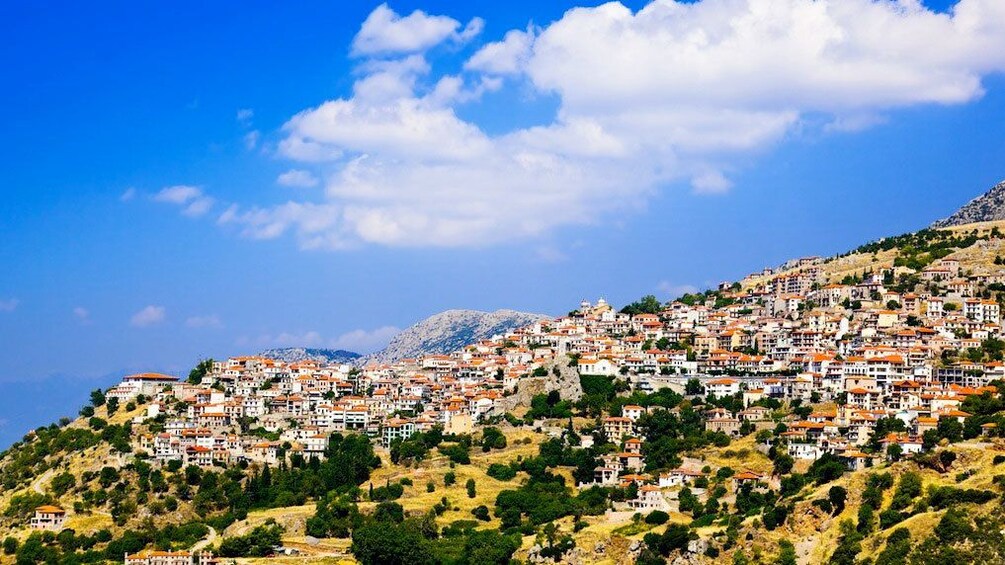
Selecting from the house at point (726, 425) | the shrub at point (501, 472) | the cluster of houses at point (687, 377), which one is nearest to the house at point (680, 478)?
the cluster of houses at point (687, 377)

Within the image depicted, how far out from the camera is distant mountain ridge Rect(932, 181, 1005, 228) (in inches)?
5891

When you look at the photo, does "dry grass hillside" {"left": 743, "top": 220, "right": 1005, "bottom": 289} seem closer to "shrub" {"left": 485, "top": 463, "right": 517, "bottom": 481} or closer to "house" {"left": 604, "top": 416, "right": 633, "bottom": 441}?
"house" {"left": 604, "top": 416, "right": 633, "bottom": 441}

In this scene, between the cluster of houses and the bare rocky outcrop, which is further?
the bare rocky outcrop

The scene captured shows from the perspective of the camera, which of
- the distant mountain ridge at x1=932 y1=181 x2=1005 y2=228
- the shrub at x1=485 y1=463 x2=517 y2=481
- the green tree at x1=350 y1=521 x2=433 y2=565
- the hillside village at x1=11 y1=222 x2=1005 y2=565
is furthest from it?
the distant mountain ridge at x1=932 y1=181 x2=1005 y2=228

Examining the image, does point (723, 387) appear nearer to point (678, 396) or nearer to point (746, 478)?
point (678, 396)

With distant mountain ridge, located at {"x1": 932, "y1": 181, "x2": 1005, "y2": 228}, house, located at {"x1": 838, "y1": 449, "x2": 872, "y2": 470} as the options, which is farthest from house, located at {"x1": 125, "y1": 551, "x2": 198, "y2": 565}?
distant mountain ridge, located at {"x1": 932, "y1": 181, "x2": 1005, "y2": 228}

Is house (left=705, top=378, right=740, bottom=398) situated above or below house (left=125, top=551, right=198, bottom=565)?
above

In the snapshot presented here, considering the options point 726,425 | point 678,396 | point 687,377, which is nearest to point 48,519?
point 678,396

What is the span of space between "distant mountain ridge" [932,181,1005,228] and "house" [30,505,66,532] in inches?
4171

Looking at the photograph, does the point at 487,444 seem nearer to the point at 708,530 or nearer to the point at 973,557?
the point at 708,530

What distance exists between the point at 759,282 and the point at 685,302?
9.37 m

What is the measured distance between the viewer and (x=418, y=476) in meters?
82.0

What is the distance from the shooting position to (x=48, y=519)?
267 ft

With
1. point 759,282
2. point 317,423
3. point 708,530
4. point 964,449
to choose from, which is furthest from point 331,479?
Answer: point 759,282
